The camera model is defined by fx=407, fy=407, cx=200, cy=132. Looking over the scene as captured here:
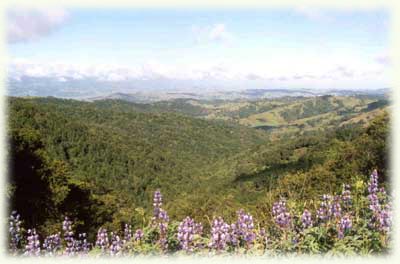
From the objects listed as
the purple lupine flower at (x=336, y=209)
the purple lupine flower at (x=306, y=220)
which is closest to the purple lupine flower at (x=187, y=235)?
the purple lupine flower at (x=306, y=220)

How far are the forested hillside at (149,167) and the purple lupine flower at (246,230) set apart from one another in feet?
1.09

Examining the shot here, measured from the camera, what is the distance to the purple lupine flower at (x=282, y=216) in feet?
12.8

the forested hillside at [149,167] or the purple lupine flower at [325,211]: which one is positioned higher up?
the purple lupine flower at [325,211]

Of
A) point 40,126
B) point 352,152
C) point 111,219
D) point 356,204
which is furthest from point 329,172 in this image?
point 40,126

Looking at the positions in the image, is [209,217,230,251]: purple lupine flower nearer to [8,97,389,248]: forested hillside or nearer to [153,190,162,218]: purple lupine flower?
[8,97,389,248]: forested hillside

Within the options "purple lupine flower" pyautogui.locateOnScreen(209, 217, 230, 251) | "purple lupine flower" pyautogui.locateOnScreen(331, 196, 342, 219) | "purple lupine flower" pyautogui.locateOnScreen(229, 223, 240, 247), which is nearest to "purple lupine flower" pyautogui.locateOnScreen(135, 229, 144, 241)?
"purple lupine flower" pyautogui.locateOnScreen(209, 217, 230, 251)

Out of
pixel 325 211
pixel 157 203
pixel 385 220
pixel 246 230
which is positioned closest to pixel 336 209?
pixel 325 211

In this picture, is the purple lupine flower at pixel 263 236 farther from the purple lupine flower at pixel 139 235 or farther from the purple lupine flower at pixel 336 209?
the purple lupine flower at pixel 139 235

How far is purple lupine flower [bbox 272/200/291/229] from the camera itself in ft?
12.8

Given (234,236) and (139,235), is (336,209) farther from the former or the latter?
(139,235)

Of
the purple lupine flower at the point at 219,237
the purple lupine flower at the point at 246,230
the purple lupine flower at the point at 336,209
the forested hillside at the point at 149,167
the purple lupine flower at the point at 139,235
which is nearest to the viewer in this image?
the purple lupine flower at the point at 219,237

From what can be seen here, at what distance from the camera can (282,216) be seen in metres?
3.93

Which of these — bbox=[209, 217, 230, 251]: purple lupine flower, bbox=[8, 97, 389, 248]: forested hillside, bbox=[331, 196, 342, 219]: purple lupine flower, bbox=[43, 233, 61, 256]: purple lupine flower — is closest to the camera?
bbox=[209, 217, 230, 251]: purple lupine flower

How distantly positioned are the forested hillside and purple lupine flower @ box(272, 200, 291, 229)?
600mm
